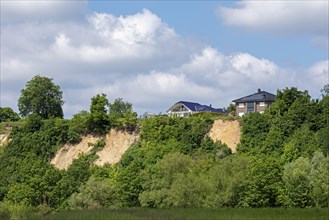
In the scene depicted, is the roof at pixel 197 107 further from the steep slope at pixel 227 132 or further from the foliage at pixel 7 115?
the steep slope at pixel 227 132

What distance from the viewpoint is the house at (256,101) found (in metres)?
112

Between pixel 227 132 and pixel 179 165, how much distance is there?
13.0 meters

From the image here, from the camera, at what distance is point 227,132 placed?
77.9 metres

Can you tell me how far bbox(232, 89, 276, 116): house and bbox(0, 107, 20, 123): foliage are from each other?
39806mm

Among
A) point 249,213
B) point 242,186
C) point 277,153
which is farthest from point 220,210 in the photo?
point 277,153

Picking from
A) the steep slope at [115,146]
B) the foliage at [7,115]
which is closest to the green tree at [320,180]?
the steep slope at [115,146]

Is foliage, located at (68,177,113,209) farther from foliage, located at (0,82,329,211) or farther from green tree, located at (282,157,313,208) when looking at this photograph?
green tree, located at (282,157,313,208)

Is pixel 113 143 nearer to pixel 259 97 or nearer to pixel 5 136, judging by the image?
pixel 5 136

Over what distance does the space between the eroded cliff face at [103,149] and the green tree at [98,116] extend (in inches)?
41.2

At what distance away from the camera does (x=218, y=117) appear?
80.8 metres

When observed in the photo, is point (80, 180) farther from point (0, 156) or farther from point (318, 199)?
point (318, 199)

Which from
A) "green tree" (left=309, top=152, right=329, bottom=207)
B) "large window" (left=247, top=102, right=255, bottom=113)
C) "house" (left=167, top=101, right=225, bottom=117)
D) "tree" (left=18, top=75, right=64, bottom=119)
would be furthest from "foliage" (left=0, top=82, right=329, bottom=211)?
"house" (left=167, top=101, right=225, bottom=117)

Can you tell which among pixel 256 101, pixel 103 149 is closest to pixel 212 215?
pixel 103 149

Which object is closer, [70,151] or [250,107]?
[70,151]
